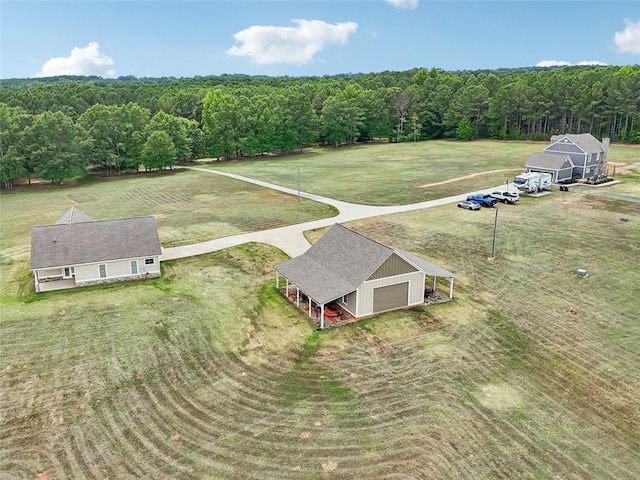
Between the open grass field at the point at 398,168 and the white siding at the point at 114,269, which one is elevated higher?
the open grass field at the point at 398,168

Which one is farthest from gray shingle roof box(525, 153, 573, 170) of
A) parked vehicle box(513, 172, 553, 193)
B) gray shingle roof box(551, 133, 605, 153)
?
parked vehicle box(513, 172, 553, 193)

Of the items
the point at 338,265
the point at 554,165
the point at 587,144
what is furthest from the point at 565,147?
the point at 338,265

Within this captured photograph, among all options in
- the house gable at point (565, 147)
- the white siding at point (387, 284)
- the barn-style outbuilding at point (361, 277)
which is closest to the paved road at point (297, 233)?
the barn-style outbuilding at point (361, 277)

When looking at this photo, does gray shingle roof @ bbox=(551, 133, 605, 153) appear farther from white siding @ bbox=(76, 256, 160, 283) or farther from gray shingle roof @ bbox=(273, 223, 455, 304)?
white siding @ bbox=(76, 256, 160, 283)

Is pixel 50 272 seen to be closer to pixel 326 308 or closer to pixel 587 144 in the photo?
pixel 326 308

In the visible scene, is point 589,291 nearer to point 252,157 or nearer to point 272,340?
point 272,340

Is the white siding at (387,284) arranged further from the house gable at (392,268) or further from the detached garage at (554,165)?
the detached garage at (554,165)
